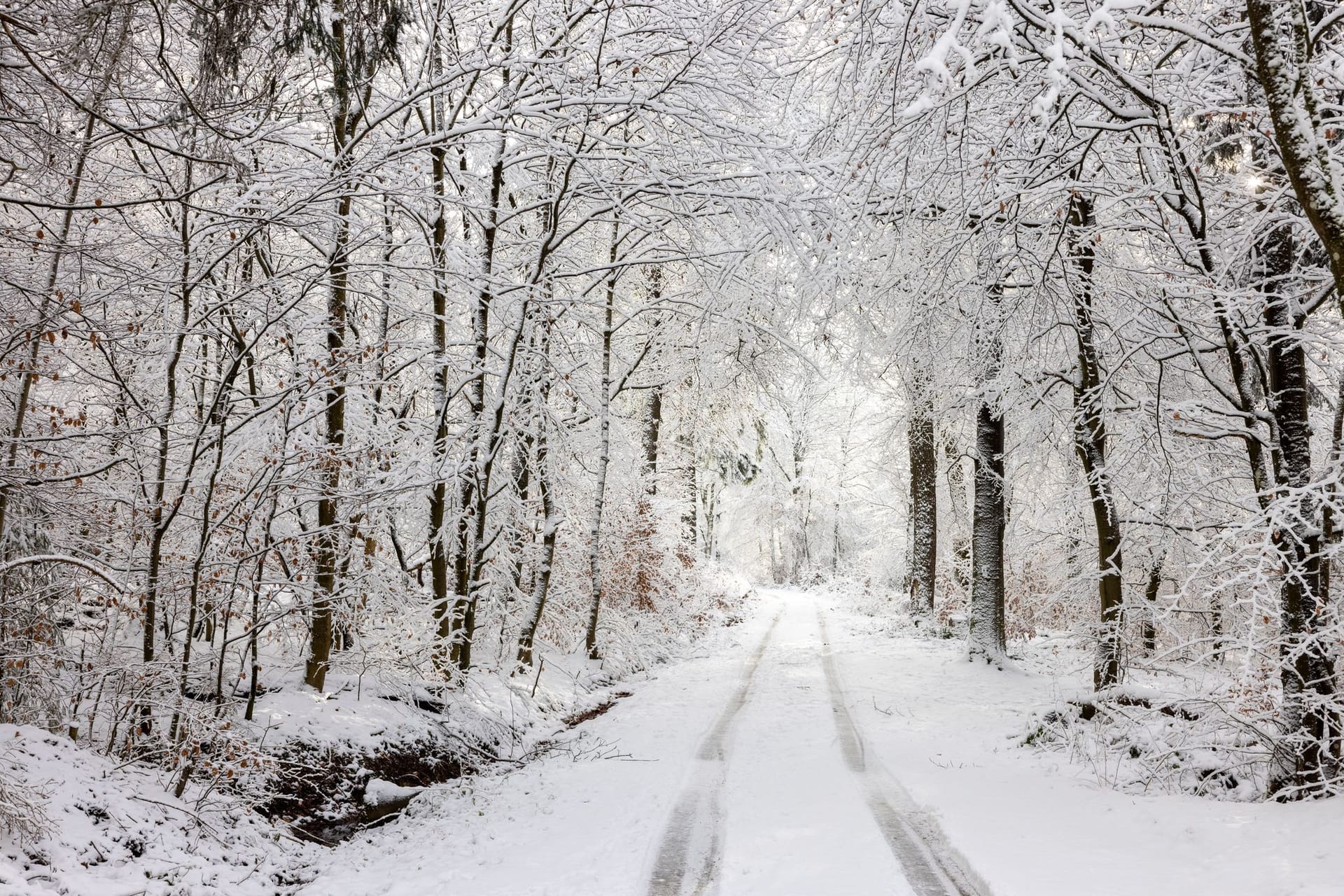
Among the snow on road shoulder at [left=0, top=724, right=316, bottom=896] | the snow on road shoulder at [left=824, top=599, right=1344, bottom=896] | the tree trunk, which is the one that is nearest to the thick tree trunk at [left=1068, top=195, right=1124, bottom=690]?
the snow on road shoulder at [left=824, top=599, right=1344, bottom=896]

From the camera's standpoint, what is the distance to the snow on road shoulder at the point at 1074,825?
15.5ft

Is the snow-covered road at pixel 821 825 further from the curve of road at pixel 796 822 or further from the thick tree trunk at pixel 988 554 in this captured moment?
the thick tree trunk at pixel 988 554

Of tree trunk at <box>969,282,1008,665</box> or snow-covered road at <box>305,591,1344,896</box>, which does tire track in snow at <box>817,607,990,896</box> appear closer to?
snow-covered road at <box>305,591,1344,896</box>

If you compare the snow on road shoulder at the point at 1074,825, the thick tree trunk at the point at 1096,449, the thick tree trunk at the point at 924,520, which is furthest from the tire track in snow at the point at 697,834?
the thick tree trunk at the point at 924,520

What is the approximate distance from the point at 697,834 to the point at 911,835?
67.9 inches

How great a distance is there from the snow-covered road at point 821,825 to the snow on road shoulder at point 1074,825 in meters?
0.02

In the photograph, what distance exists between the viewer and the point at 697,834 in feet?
19.6

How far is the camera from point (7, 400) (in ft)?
20.7

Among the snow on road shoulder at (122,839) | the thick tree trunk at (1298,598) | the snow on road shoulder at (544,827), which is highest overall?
the thick tree trunk at (1298,598)

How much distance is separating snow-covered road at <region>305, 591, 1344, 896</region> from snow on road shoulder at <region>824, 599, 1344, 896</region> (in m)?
0.02

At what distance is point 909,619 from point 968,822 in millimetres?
14080

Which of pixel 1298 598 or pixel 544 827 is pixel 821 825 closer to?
pixel 544 827

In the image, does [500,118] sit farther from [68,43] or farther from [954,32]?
[954,32]

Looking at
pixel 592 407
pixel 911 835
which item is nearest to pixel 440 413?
pixel 592 407
